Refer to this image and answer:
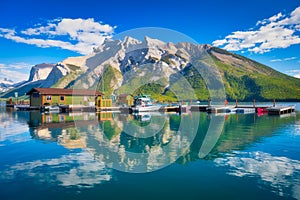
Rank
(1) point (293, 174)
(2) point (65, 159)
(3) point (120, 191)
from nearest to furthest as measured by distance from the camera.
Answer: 1. (3) point (120, 191)
2. (1) point (293, 174)
3. (2) point (65, 159)

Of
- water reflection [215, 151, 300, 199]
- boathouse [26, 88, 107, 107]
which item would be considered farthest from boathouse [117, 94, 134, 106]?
water reflection [215, 151, 300, 199]

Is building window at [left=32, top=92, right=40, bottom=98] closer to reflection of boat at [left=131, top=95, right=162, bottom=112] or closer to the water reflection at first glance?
reflection of boat at [left=131, top=95, right=162, bottom=112]

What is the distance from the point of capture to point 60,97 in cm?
7269

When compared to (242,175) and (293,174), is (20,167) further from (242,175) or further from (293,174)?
(293,174)

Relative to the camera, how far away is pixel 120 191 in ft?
31.9

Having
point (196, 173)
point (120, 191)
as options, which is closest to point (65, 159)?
point (120, 191)

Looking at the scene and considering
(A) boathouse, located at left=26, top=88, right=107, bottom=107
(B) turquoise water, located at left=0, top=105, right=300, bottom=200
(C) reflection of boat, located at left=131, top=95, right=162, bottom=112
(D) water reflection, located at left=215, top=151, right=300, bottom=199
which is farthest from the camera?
(A) boathouse, located at left=26, top=88, right=107, bottom=107

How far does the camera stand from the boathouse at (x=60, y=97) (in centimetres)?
7038

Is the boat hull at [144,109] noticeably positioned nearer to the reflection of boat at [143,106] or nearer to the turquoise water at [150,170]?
the reflection of boat at [143,106]

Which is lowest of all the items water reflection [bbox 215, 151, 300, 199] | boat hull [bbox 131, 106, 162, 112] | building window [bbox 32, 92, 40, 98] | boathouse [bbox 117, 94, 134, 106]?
water reflection [bbox 215, 151, 300, 199]

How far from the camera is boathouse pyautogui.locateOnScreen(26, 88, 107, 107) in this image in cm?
7038

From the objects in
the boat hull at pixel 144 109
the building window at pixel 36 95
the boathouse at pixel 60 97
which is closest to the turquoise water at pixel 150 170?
the boat hull at pixel 144 109

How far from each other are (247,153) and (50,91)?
68347 mm

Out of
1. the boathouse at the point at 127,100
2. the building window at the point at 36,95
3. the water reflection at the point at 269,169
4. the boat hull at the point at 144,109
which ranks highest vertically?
the building window at the point at 36,95
